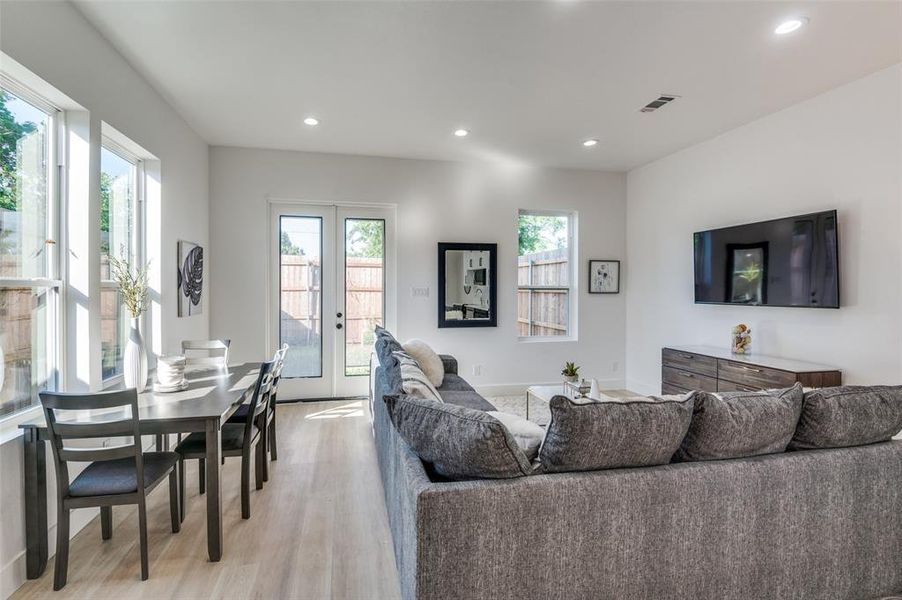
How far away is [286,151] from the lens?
4.77 metres

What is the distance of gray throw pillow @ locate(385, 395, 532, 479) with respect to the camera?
1413 millimetres

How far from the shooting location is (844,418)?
1.70 m

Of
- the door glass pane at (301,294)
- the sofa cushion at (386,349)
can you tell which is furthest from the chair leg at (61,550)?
the door glass pane at (301,294)

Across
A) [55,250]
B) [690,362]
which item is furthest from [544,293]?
[55,250]

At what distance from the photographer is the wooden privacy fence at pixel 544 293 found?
551 centimetres

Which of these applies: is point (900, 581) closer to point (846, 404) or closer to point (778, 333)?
point (846, 404)

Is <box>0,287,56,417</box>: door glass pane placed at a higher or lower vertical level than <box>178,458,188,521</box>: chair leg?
higher

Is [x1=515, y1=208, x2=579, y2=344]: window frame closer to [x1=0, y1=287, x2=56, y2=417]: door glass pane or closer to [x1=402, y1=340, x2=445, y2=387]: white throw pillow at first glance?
[x1=402, y1=340, x2=445, y2=387]: white throw pillow

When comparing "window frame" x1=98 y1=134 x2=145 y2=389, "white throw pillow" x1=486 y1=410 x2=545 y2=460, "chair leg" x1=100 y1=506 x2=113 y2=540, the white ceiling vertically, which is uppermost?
the white ceiling

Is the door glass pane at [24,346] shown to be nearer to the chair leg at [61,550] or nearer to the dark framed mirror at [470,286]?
the chair leg at [61,550]

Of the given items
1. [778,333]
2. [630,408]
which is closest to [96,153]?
[630,408]

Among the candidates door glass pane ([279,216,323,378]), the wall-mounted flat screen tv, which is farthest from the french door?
the wall-mounted flat screen tv

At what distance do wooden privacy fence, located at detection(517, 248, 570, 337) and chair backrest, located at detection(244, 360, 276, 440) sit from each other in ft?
11.2

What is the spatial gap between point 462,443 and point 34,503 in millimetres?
1972
